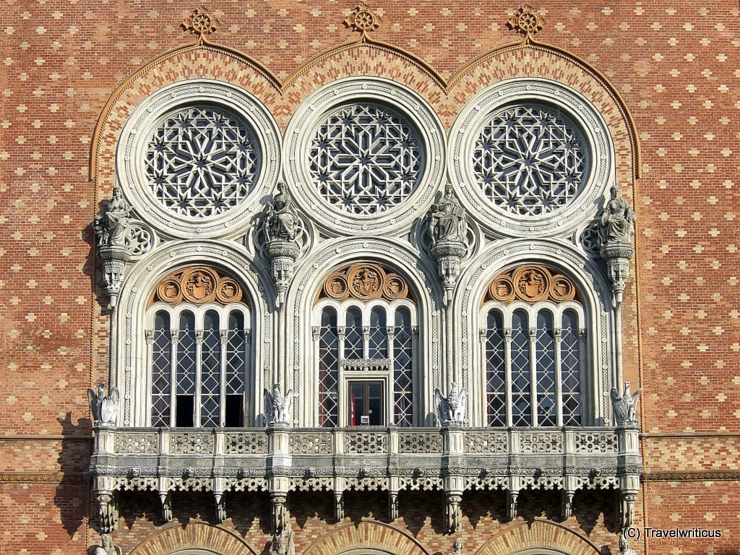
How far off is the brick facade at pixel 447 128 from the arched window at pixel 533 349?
1.46 m

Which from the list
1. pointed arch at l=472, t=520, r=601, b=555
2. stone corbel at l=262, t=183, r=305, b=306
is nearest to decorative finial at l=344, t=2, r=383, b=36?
stone corbel at l=262, t=183, r=305, b=306

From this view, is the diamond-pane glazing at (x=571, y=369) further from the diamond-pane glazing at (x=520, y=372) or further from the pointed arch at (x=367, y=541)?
the pointed arch at (x=367, y=541)

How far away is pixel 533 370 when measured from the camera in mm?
36781

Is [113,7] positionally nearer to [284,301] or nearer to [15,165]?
[15,165]

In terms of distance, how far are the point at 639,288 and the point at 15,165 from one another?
15937 mm

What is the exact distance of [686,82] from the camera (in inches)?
1503

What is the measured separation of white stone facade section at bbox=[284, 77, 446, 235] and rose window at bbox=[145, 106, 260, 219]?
Result: 1.27 meters

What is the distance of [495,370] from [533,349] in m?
1.07

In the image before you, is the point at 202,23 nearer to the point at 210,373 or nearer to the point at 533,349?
the point at 210,373

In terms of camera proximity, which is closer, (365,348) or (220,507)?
(220,507)

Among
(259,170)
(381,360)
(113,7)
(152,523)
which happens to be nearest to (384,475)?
(381,360)

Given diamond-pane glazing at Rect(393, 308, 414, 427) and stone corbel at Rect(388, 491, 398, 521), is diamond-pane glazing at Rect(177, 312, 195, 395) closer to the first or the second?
diamond-pane glazing at Rect(393, 308, 414, 427)

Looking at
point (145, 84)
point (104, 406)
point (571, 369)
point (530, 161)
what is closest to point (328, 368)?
point (104, 406)
